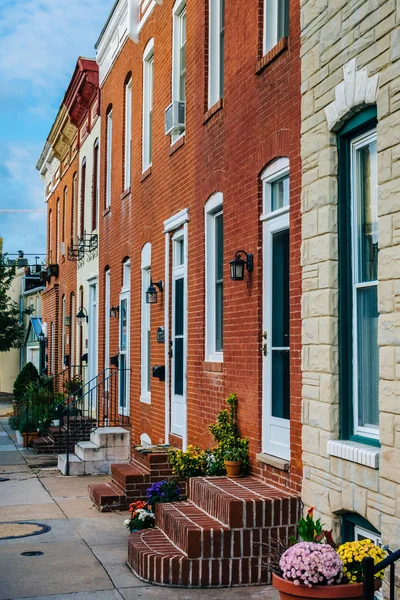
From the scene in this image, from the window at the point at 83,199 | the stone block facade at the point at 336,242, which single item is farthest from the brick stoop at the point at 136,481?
the window at the point at 83,199

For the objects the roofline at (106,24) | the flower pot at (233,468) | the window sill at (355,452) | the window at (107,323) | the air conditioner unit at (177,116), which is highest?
the roofline at (106,24)

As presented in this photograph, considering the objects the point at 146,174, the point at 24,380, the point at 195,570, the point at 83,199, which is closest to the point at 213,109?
the point at 146,174

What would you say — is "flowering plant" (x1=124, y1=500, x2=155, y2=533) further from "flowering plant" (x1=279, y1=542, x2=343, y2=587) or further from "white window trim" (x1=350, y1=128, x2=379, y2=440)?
"flowering plant" (x1=279, y1=542, x2=343, y2=587)

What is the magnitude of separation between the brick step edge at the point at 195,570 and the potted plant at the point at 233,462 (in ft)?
4.66

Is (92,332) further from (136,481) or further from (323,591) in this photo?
(323,591)

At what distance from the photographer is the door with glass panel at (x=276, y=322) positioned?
8086mm

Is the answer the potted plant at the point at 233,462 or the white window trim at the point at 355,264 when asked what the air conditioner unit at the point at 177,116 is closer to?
the potted plant at the point at 233,462

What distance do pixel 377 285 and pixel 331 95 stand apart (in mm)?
1684

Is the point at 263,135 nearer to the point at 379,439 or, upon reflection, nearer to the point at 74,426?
the point at 379,439

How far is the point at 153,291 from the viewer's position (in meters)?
12.8

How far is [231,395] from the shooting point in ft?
30.1

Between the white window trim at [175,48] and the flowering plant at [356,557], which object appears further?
the white window trim at [175,48]

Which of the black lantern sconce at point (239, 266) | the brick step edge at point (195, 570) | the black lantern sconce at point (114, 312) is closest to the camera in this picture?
the brick step edge at point (195, 570)

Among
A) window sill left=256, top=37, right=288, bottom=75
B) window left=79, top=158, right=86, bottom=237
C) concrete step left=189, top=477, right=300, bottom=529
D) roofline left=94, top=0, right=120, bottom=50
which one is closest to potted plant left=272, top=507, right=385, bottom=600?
concrete step left=189, top=477, right=300, bottom=529
